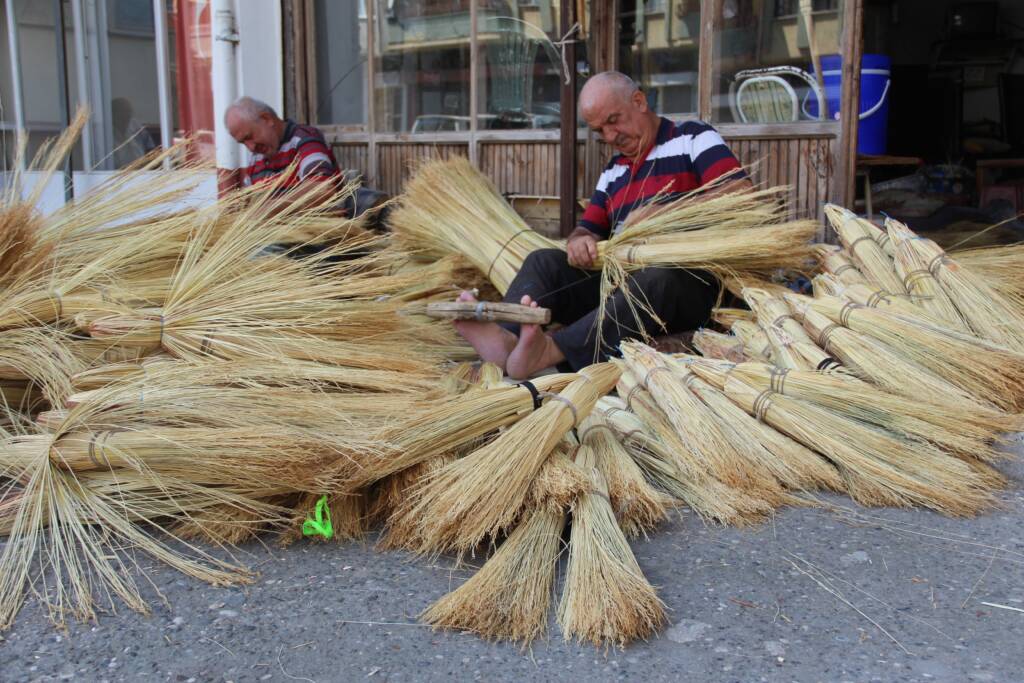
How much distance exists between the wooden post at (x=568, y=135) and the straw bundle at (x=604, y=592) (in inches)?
93.1

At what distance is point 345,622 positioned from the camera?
1.73 m

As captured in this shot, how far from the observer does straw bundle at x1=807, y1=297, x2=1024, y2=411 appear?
91.0 inches

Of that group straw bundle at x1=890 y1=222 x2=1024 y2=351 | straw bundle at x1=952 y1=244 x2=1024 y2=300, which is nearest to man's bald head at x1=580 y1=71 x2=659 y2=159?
straw bundle at x1=890 y1=222 x2=1024 y2=351

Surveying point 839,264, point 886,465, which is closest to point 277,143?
point 839,264

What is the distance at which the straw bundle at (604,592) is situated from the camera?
5.19 feet

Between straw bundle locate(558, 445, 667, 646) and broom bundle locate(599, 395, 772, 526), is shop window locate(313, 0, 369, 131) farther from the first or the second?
straw bundle locate(558, 445, 667, 646)

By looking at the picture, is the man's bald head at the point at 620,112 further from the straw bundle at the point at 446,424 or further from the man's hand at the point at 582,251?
the straw bundle at the point at 446,424

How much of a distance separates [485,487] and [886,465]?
0.90 meters

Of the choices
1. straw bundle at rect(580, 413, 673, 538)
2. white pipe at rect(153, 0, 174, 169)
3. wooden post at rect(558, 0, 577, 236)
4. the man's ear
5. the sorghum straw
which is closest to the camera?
straw bundle at rect(580, 413, 673, 538)

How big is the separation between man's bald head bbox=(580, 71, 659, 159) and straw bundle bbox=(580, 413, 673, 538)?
5.08 ft

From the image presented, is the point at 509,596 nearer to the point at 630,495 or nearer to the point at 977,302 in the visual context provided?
the point at 630,495

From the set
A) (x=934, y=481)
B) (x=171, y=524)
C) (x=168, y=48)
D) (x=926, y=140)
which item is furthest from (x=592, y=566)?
(x=926, y=140)

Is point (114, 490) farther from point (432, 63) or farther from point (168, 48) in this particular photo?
point (168, 48)

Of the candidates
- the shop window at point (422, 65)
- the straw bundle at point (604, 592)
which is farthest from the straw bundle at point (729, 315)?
the shop window at point (422, 65)
